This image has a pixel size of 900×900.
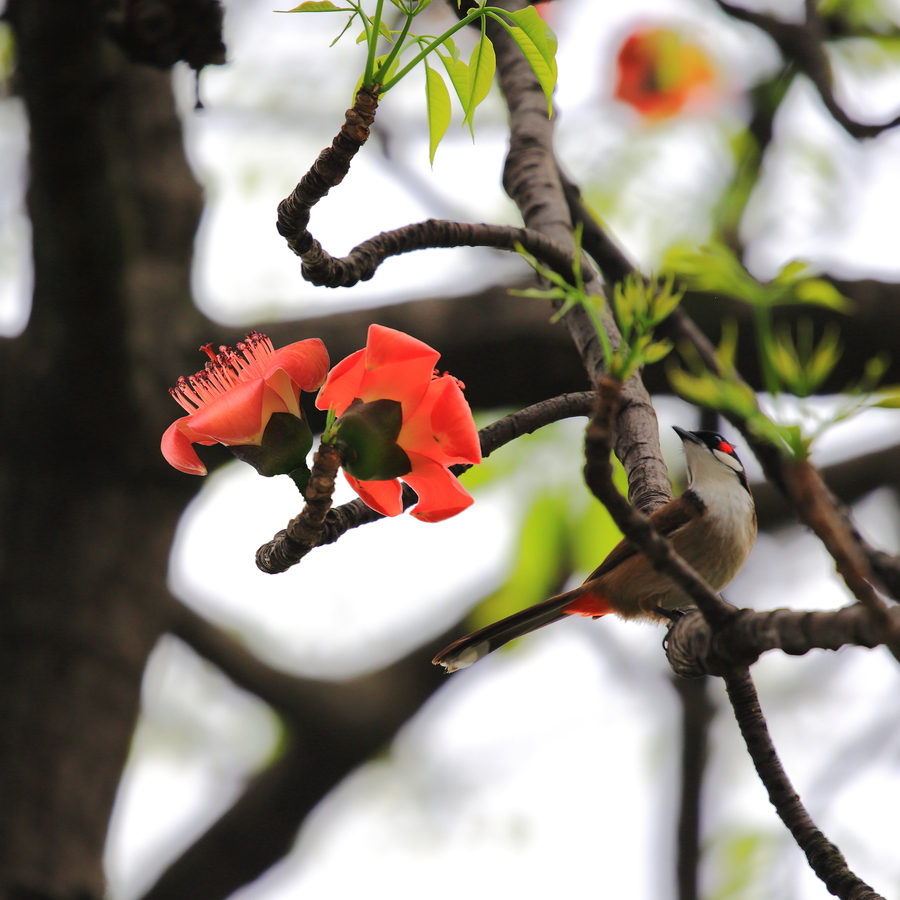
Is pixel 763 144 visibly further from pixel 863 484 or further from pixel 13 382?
pixel 13 382

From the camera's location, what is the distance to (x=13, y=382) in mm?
3779

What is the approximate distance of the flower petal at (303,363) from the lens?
1.32 meters

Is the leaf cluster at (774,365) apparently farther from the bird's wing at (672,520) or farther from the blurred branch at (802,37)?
the blurred branch at (802,37)

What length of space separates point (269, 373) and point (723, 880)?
410cm

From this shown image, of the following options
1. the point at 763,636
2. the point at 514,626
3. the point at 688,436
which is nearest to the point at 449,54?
the point at 763,636

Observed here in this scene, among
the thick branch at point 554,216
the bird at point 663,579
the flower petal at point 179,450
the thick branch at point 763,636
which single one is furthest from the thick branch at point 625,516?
the bird at point 663,579

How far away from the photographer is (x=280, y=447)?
52.9 inches

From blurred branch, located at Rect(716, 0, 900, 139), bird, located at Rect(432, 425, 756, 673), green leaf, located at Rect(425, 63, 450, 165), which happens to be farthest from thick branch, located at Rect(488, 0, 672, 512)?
blurred branch, located at Rect(716, 0, 900, 139)

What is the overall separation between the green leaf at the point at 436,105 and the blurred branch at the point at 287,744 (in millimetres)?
3608

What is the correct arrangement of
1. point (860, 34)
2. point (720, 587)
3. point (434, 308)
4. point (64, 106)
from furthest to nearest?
point (860, 34) < point (434, 308) < point (64, 106) < point (720, 587)

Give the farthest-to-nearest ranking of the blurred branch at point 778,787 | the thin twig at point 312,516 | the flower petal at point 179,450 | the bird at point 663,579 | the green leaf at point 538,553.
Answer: the green leaf at point 538,553, the bird at point 663,579, the flower petal at point 179,450, the thin twig at point 312,516, the blurred branch at point 778,787

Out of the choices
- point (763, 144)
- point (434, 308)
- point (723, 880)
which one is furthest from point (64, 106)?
point (723, 880)

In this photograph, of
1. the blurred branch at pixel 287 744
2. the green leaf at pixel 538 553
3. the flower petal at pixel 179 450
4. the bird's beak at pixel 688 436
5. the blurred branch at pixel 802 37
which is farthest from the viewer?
the green leaf at pixel 538 553

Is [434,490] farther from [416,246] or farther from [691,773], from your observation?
[691,773]
